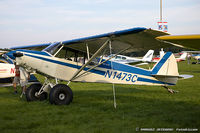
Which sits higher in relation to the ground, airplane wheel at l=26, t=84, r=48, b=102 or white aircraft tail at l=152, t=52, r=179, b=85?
white aircraft tail at l=152, t=52, r=179, b=85

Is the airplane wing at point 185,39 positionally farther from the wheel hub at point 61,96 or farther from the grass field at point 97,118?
the wheel hub at point 61,96

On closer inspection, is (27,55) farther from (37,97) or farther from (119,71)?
(119,71)

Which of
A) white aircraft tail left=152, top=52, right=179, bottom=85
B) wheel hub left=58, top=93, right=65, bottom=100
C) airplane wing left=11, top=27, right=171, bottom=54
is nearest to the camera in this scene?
airplane wing left=11, top=27, right=171, bottom=54

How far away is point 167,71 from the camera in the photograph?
372 inches

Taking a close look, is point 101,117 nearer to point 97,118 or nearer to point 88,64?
point 97,118

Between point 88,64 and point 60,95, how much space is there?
1607 millimetres

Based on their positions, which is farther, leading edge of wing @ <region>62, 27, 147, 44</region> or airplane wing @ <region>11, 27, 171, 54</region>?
airplane wing @ <region>11, 27, 171, 54</region>

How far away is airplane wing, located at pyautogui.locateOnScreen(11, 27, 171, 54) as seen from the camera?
262 inches

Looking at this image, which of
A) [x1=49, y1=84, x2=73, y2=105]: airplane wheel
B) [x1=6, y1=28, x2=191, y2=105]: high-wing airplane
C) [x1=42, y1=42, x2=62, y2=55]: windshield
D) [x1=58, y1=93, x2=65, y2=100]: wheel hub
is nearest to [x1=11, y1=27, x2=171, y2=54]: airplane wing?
[x1=6, y1=28, x2=191, y2=105]: high-wing airplane

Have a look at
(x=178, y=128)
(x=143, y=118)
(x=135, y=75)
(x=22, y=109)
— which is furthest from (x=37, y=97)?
(x=178, y=128)

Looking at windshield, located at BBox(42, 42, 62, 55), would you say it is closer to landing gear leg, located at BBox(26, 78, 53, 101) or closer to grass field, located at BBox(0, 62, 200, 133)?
landing gear leg, located at BBox(26, 78, 53, 101)

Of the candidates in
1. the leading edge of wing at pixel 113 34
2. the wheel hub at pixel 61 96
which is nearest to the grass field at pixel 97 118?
the wheel hub at pixel 61 96

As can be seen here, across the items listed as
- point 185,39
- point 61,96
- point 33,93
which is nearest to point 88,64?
point 61,96

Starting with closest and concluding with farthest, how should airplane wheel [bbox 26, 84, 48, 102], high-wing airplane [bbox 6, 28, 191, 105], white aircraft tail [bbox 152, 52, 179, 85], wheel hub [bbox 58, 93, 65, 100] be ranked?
1. high-wing airplane [bbox 6, 28, 191, 105]
2. wheel hub [bbox 58, 93, 65, 100]
3. airplane wheel [bbox 26, 84, 48, 102]
4. white aircraft tail [bbox 152, 52, 179, 85]
